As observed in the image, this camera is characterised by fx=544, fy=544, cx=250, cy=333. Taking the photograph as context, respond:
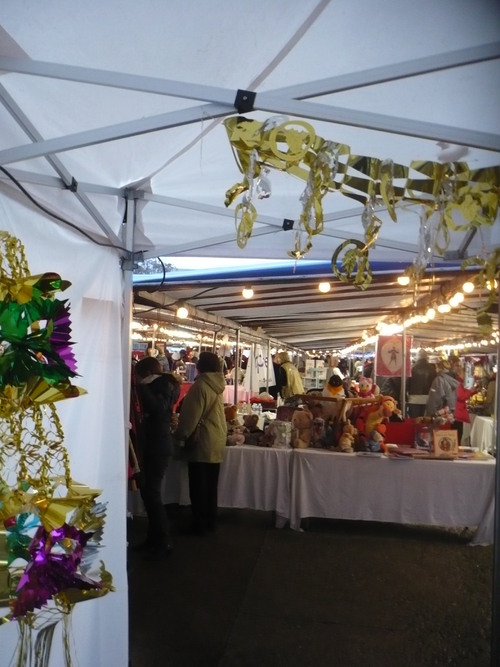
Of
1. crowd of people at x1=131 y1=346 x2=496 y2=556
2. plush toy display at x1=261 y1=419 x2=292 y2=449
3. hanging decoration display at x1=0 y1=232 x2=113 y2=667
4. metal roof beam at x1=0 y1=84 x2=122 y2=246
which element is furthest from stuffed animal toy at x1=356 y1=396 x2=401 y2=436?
hanging decoration display at x1=0 y1=232 x2=113 y2=667

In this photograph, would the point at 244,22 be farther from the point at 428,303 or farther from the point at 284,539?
the point at 428,303

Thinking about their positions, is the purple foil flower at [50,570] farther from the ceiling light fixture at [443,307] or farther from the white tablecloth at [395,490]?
the ceiling light fixture at [443,307]

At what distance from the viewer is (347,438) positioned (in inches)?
191

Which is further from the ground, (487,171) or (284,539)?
(487,171)

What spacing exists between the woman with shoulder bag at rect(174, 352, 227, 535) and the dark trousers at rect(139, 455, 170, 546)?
0.47 m

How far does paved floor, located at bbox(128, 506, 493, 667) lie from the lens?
2.92m

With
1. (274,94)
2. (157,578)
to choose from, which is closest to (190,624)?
(157,578)

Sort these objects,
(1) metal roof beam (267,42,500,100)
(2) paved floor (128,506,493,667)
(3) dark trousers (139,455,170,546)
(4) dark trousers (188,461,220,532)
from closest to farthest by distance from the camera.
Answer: (1) metal roof beam (267,42,500,100), (2) paved floor (128,506,493,667), (3) dark trousers (139,455,170,546), (4) dark trousers (188,461,220,532)

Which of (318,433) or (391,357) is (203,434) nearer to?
(318,433)

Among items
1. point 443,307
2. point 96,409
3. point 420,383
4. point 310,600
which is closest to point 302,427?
point 310,600

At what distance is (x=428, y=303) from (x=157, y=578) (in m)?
4.46

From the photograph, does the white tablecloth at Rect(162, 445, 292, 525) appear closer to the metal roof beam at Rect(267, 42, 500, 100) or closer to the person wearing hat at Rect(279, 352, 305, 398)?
the person wearing hat at Rect(279, 352, 305, 398)

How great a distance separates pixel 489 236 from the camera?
246cm

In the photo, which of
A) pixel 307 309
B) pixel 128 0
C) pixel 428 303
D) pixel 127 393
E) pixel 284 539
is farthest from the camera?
pixel 307 309
